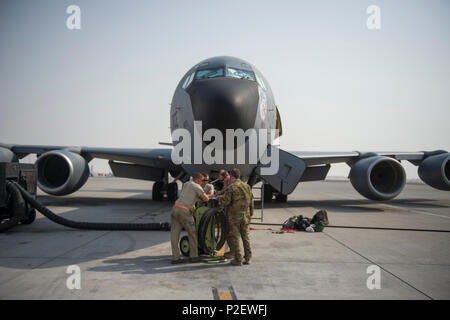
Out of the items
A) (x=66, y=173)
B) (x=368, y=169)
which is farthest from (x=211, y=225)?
(x=66, y=173)

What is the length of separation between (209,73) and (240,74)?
74 centimetres

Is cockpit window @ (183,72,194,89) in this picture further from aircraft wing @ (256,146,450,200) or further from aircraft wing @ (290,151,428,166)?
aircraft wing @ (290,151,428,166)

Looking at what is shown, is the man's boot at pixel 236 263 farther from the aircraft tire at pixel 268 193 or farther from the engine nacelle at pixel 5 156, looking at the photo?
the engine nacelle at pixel 5 156

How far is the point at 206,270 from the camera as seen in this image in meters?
4.53

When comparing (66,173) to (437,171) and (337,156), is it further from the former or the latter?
(437,171)

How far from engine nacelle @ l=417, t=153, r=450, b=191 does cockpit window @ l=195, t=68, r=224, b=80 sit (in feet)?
37.2

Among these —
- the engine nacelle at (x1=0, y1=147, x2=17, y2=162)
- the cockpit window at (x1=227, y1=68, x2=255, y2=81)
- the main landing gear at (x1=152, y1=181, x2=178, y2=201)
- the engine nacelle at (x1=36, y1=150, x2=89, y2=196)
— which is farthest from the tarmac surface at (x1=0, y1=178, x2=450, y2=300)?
the main landing gear at (x1=152, y1=181, x2=178, y2=201)

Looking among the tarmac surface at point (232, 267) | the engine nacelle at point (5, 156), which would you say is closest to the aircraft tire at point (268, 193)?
the tarmac surface at point (232, 267)

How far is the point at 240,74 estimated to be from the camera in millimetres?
7891

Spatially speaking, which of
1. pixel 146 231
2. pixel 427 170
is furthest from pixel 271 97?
pixel 427 170

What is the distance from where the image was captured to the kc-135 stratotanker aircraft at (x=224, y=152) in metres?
6.90

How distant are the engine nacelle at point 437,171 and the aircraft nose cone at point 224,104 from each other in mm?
10905

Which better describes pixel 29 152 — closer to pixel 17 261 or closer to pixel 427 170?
pixel 17 261

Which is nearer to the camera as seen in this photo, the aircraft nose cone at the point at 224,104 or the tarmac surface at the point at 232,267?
the tarmac surface at the point at 232,267
